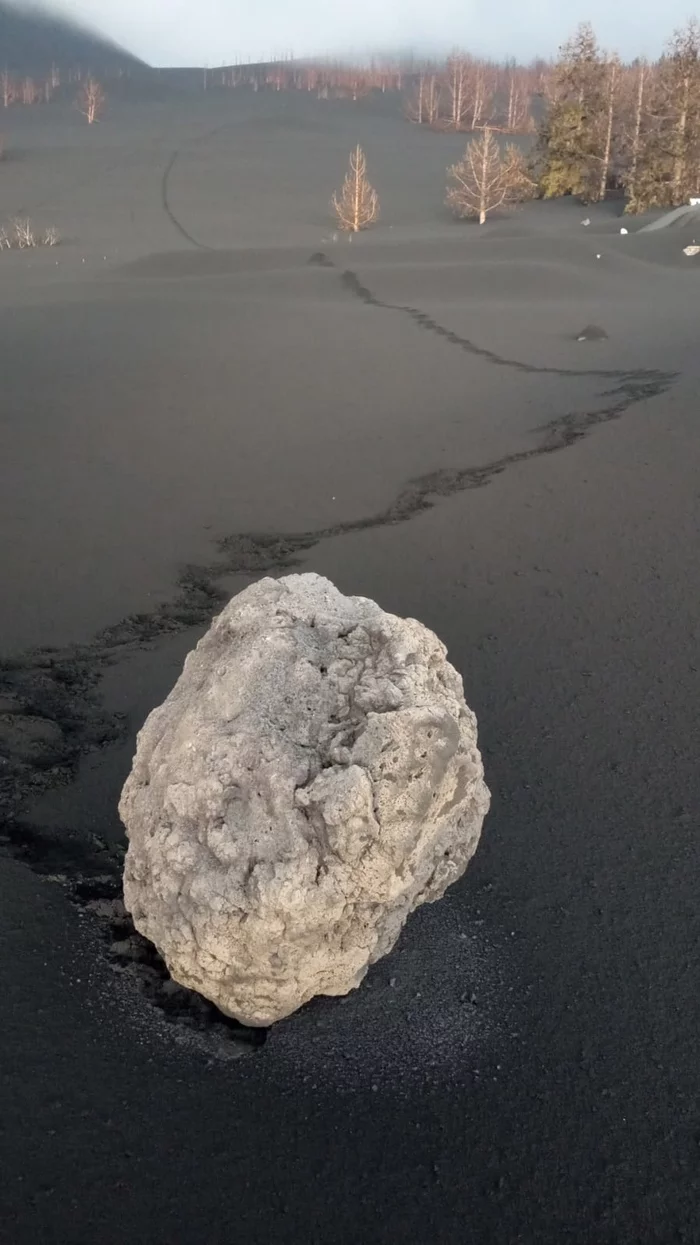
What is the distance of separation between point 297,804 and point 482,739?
5.58 ft

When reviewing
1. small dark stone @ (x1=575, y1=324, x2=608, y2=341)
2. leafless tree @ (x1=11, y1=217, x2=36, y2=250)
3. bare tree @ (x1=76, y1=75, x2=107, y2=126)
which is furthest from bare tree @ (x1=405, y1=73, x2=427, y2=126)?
small dark stone @ (x1=575, y1=324, x2=608, y2=341)

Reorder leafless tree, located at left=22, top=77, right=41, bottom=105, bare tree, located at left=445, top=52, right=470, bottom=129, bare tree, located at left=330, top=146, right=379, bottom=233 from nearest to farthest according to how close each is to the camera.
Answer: bare tree, located at left=330, top=146, right=379, bottom=233
bare tree, located at left=445, top=52, right=470, bottom=129
leafless tree, located at left=22, top=77, right=41, bottom=105

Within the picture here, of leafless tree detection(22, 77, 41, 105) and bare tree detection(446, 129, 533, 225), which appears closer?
bare tree detection(446, 129, 533, 225)

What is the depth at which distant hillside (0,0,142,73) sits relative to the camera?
65.9 metres

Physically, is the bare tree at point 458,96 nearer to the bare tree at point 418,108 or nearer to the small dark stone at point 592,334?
the bare tree at point 418,108

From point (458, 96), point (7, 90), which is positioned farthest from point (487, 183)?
point (7, 90)

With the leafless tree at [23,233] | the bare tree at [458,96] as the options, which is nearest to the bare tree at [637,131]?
the leafless tree at [23,233]

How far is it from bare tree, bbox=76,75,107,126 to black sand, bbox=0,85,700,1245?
127 ft

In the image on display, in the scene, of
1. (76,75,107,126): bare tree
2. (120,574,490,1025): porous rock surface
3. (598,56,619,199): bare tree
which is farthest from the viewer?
(76,75,107,126): bare tree

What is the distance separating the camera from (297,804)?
7.95 feet

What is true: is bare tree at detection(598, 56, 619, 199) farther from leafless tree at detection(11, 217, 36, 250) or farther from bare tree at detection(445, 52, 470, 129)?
bare tree at detection(445, 52, 470, 129)

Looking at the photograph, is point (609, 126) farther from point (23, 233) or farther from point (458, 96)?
point (458, 96)

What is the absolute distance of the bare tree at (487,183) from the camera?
21823mm

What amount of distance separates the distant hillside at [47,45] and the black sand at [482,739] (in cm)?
6673
